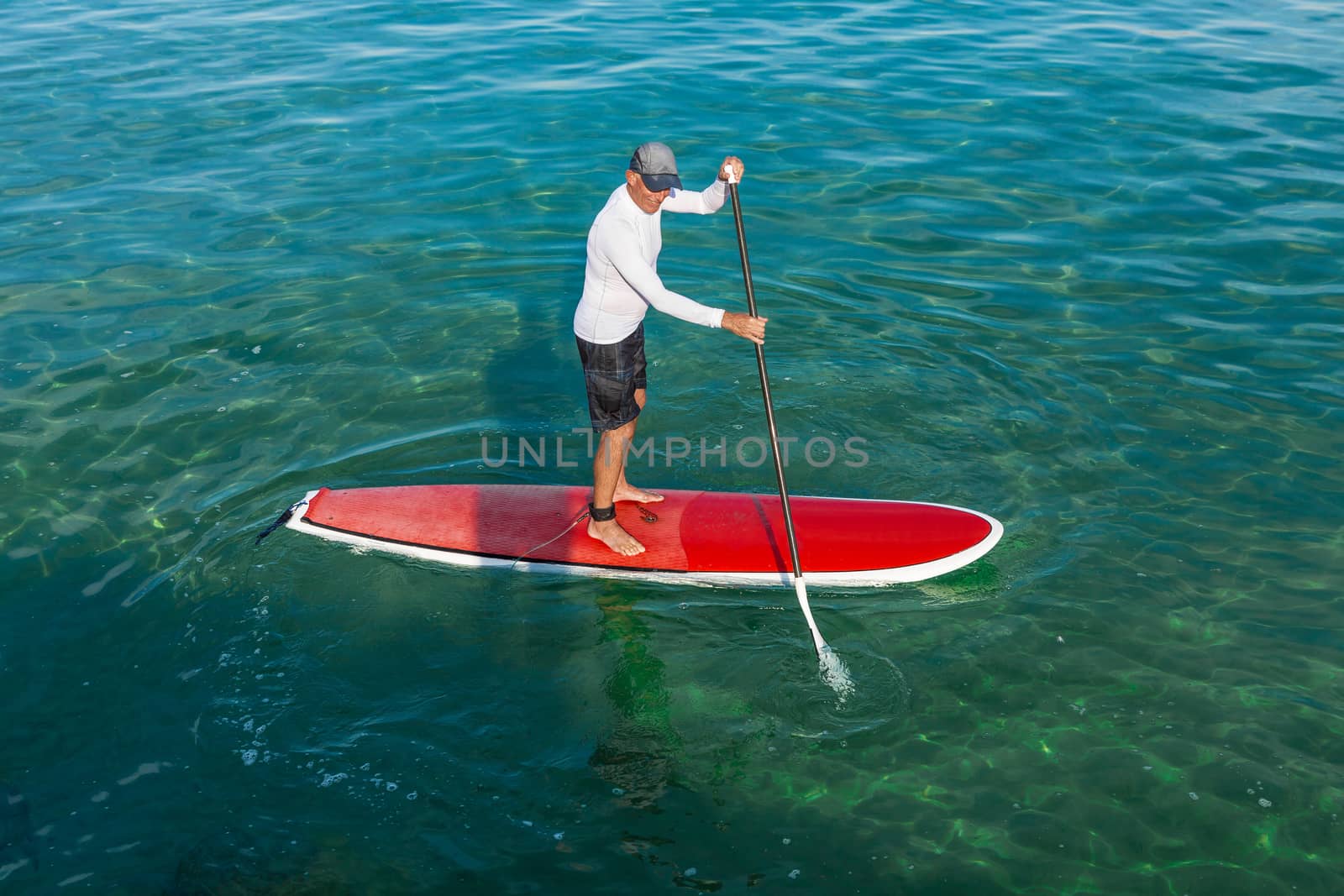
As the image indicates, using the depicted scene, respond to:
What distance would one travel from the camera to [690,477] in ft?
25.9

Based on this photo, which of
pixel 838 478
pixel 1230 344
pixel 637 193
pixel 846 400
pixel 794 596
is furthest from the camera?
pixel 1230 344

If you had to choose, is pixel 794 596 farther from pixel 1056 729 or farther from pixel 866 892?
pixel 866 892

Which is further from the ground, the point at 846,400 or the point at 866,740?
the point at 846,400

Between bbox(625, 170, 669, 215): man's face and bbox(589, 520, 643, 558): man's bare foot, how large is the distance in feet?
6.81

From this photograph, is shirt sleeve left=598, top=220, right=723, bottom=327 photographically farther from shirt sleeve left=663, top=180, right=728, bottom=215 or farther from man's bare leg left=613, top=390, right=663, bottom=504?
man's bare leg left=613, top=390, right=663, bottom=504

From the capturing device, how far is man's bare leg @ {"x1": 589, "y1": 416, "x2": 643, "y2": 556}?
22.1ft

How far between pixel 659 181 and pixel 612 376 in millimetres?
1308

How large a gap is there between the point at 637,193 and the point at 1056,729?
12.3 feet

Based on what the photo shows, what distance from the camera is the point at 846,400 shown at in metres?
8.59

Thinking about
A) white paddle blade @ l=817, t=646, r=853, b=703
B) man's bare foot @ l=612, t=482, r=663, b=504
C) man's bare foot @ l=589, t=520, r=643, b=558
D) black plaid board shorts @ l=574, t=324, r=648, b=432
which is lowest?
white paddle blade @ l=817, t=646, r=853, b=703

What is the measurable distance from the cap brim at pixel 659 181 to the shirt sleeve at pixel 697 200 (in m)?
0.79

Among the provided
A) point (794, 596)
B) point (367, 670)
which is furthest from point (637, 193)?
point (367, 670)

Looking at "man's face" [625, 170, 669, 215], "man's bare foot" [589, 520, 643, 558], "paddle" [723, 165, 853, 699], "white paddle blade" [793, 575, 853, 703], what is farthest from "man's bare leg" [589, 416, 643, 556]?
"man's face" [625, 170, 669, 215]

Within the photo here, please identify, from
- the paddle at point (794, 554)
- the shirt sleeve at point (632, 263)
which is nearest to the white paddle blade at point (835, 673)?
the paddle at point (794, 554)
